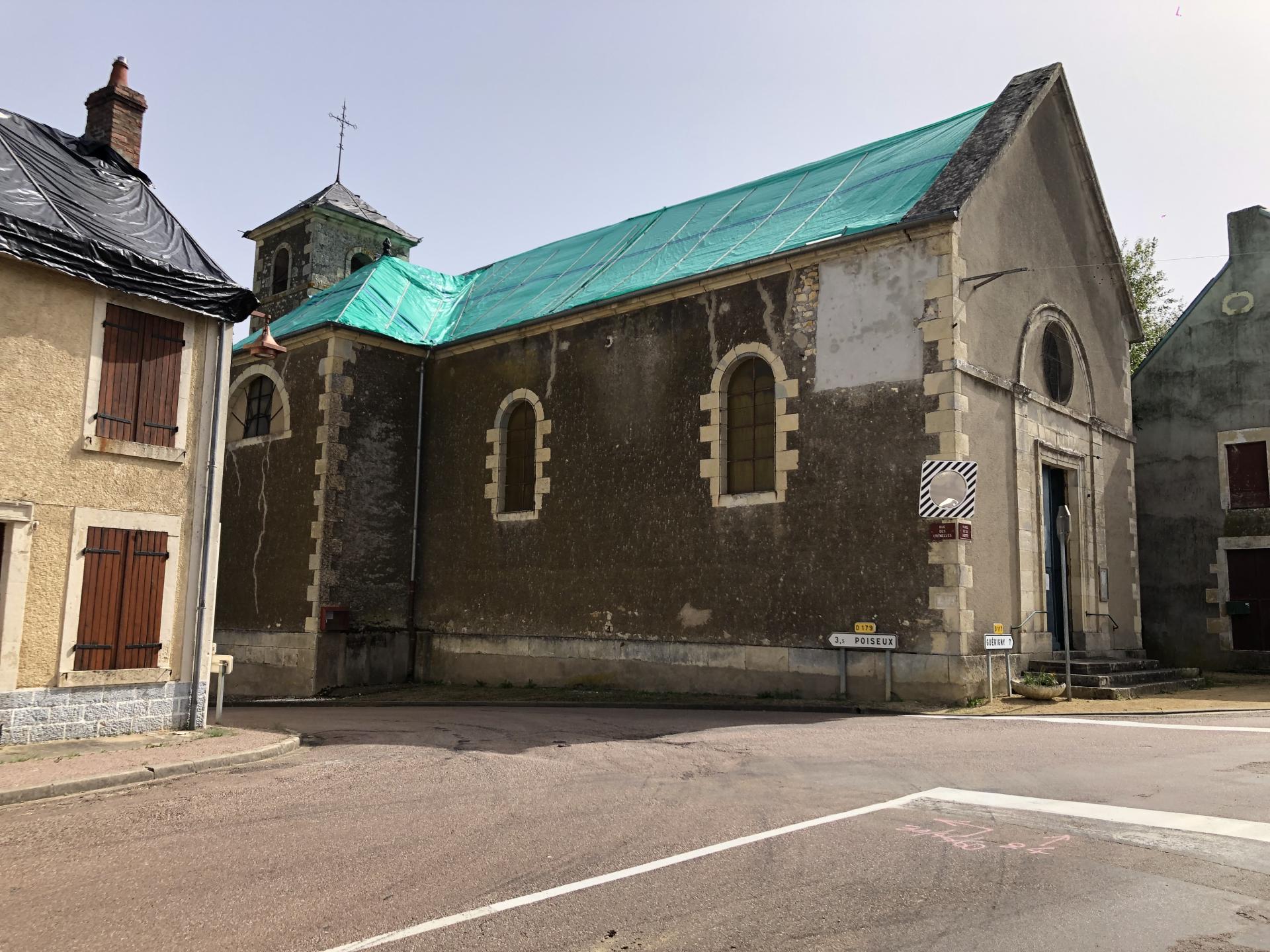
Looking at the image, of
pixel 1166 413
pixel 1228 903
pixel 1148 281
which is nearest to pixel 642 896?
pixel 1228 903

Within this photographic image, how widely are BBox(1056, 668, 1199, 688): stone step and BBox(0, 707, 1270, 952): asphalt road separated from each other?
13.0 feet

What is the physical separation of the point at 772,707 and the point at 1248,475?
1211cm

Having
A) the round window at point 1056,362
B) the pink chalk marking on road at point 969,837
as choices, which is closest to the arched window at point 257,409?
the round window at point 1056,362

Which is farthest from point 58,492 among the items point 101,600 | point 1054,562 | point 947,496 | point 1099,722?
point 1054,562

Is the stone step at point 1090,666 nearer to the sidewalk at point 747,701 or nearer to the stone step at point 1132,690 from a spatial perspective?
the stone step at point 1132,690

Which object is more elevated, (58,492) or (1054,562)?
(58,492)

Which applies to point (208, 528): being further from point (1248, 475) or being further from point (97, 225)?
point (1248, 475)

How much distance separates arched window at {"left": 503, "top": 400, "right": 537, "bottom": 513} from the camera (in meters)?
17.9

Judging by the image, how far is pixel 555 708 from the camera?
13641 millimetres

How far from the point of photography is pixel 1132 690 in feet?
43.3

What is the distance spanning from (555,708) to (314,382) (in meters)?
8.30

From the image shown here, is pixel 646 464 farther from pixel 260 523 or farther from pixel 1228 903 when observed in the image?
pixel 1228 903

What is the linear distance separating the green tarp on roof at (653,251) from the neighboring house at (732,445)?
0.09 metres

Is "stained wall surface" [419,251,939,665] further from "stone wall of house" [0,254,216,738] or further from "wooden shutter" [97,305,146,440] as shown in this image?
"wooden shutter" [97,305,146,440]
